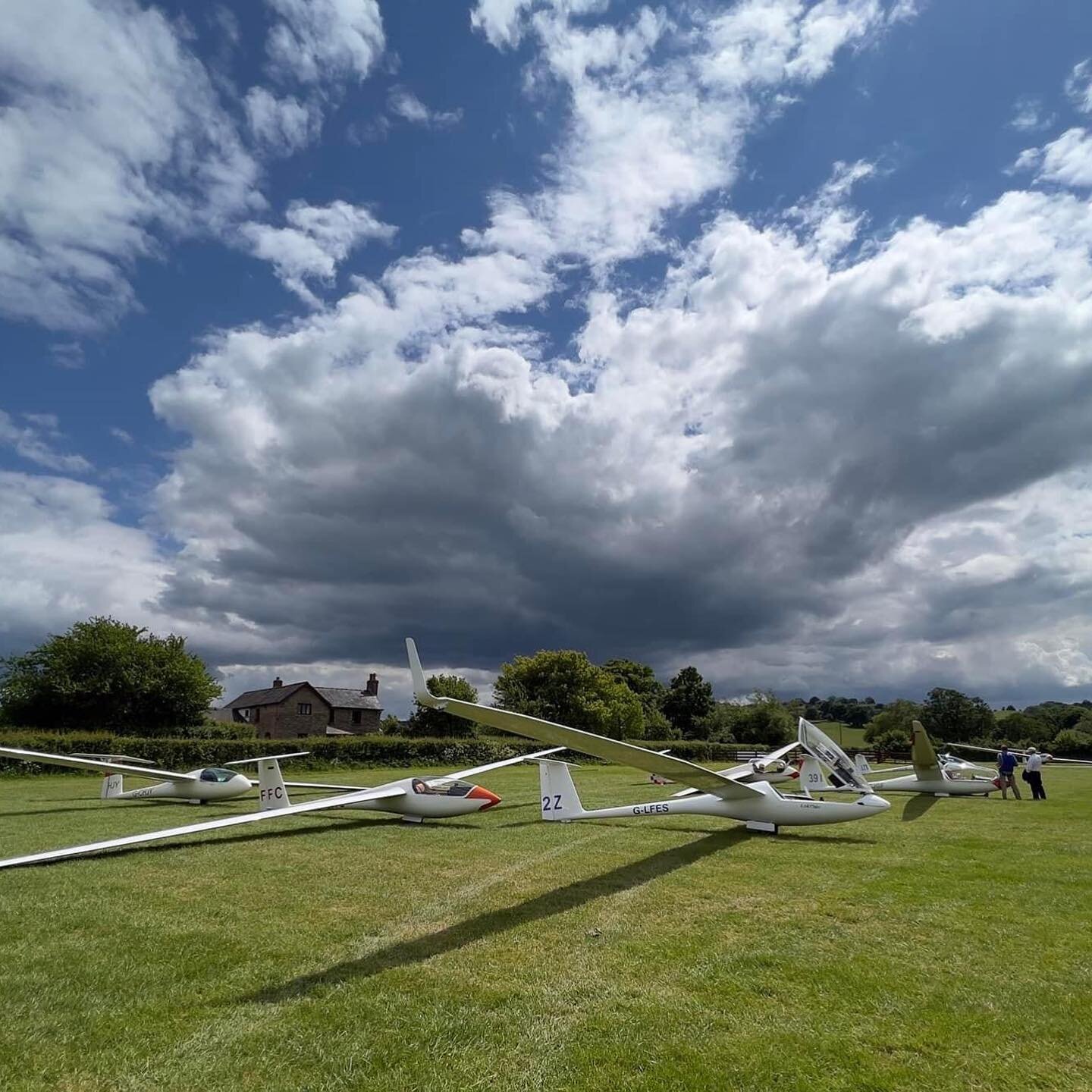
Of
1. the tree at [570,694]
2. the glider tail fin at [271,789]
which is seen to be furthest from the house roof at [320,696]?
the glider tail fin at [271,789]

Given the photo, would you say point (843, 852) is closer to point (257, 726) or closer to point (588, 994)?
point (588, 994)

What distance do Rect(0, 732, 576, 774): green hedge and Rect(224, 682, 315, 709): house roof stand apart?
104 ft

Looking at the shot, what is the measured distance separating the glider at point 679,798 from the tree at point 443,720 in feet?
102

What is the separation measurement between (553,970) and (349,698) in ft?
221

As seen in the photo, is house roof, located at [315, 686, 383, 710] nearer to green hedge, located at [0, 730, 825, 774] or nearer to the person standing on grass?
green hedge, located at [0, 730, 825, 774]

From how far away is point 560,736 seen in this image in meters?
6.84

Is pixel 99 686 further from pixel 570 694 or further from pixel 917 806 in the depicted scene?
pixel 917 806

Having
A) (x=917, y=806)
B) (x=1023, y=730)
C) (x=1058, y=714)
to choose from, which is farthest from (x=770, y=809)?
(x=1058, y=714)

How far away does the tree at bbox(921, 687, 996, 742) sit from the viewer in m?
77.9

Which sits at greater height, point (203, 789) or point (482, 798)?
point (203, 789)

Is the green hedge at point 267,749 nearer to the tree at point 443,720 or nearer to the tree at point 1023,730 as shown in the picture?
the tree at point 443,720

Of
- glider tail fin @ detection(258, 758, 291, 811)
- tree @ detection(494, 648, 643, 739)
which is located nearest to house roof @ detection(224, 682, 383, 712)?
tree @ detection(494, 648, 643, 739)

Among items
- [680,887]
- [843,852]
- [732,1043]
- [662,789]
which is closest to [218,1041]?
[732,1043]

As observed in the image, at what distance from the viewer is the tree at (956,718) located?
255 feet
